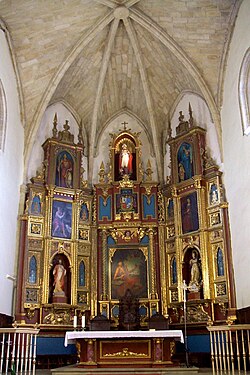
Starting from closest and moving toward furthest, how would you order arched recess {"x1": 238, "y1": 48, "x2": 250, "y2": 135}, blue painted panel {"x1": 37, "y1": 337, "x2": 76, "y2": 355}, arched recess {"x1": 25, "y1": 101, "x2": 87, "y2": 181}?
arched recess {"x1": 238, "y1": 48, "x2": 250, "y2": 135} < blue painted panel {"x1": 37, "y1": 337, "x2": 76, "y2": 355} < arched recess {"x1": 25, "y1": 101, "x2": 87, "y2": 181}

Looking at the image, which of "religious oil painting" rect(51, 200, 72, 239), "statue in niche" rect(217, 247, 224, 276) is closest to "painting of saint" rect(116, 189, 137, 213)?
"religious oil painting" rect(51, 200, 72, 239)

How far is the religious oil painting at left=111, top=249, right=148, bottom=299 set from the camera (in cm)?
1697

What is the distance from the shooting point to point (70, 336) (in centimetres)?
1262

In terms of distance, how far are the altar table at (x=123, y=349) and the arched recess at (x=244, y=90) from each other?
6686 mm

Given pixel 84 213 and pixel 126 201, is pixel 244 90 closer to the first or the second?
pixel 126 201

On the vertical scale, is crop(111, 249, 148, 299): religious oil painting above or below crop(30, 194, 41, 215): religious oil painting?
below

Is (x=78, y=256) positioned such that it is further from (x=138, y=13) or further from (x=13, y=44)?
(x=138, y=13)

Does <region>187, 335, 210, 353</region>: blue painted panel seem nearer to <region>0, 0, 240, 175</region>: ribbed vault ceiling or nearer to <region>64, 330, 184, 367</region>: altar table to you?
<region>64, 330, 184, 367</region>: altar table

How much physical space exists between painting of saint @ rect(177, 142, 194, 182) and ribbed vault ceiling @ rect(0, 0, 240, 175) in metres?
1.50

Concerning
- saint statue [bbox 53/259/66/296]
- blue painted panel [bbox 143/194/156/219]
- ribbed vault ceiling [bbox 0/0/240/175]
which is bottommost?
saint statue [bbox 53/259/66/296]

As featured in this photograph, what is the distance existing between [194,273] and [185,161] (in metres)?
4.20

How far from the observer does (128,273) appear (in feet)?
56.3

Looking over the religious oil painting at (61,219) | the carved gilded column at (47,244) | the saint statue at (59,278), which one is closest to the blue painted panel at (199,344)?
the saint statue at (59,278)

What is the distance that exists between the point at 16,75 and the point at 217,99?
714 cm
